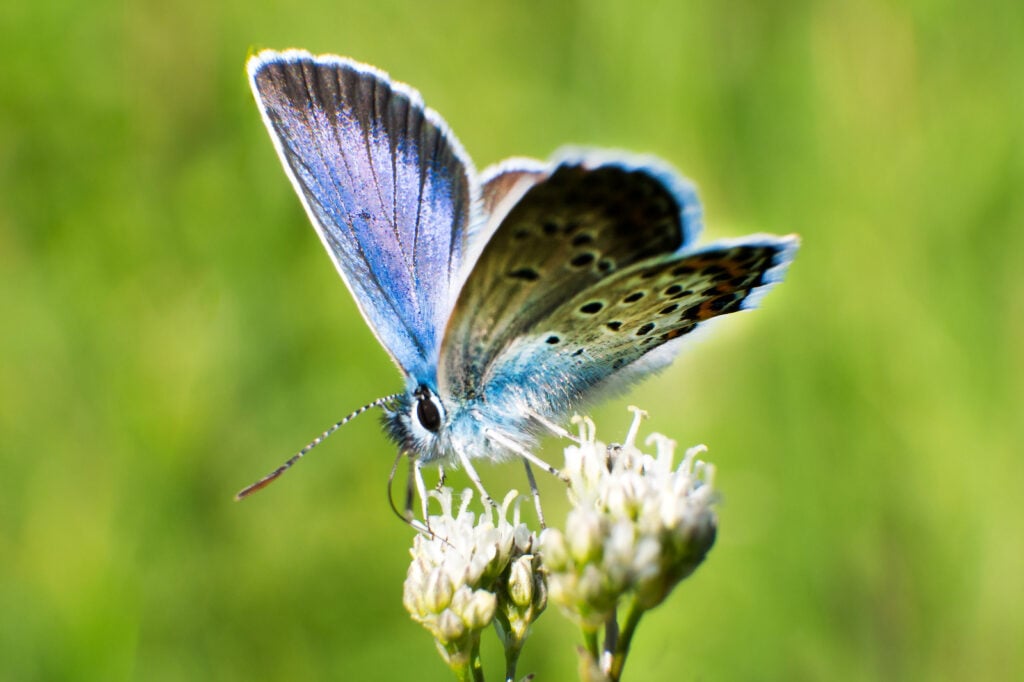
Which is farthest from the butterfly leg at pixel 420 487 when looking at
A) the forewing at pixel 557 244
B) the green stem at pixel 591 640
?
the green stem at pixel 591 640

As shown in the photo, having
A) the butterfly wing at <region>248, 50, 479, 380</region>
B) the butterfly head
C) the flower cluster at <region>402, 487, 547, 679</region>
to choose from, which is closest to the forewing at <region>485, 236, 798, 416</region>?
the butterfly head

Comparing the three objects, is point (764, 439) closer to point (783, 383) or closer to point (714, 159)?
point (783, 383)

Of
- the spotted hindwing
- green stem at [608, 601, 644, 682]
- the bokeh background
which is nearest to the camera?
green stem at [608, 601, 644, 682]

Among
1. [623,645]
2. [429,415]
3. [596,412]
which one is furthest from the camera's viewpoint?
[596,412]

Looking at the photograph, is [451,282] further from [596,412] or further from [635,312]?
[596,412]

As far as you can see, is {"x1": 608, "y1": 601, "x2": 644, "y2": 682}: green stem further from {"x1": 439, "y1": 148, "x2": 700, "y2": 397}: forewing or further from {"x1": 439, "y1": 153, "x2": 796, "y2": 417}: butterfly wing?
{"x1": 439, "y1": 148, "x2": 700, "y2": 397}: forewing

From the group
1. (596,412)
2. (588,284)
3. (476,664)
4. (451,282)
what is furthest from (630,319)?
(596,412)

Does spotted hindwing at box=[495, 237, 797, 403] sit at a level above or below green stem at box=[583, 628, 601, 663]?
above

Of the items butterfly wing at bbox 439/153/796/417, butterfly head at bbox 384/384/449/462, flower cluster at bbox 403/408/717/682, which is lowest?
flower cluster at bbox 403/408/717/682
